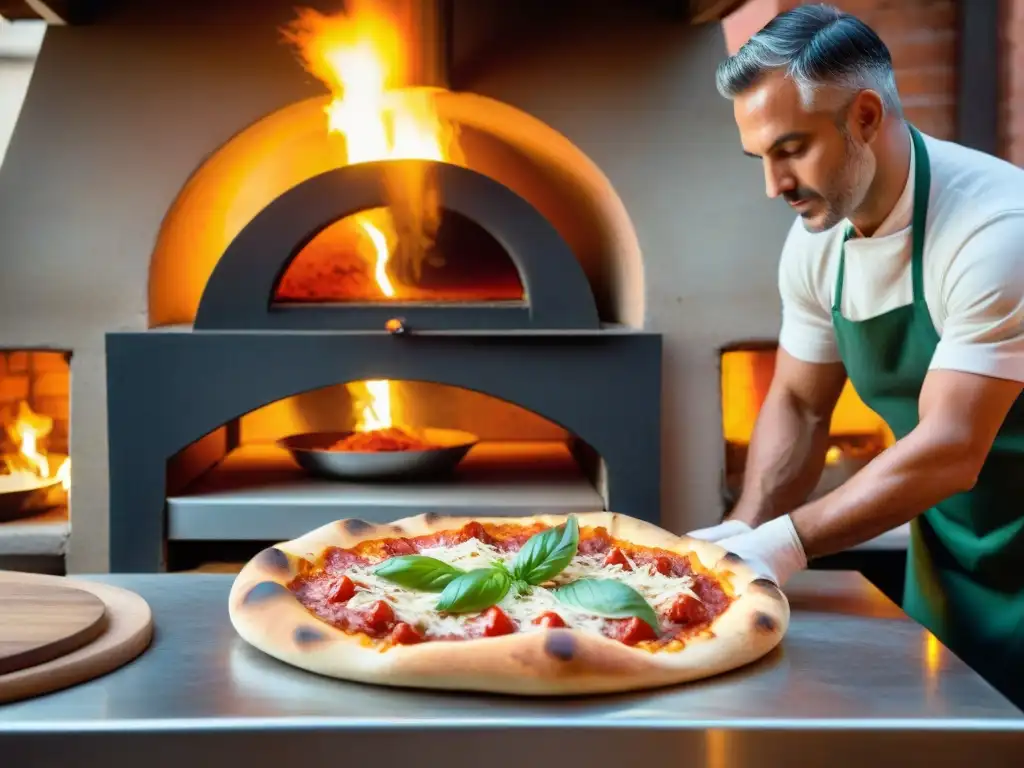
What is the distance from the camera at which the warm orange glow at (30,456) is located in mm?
2838

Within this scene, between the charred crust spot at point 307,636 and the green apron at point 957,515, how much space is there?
106 cm

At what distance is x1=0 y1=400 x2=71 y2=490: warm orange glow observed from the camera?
9.31 feet

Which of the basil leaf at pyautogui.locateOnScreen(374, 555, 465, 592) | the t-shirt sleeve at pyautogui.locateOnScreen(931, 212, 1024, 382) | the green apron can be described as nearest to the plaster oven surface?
the green apron

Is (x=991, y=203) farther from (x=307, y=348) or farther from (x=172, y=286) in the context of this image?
(x=172, y=286)

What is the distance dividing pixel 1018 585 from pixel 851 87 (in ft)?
2.66

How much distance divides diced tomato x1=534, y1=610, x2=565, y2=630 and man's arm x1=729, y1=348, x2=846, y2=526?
0.85 m

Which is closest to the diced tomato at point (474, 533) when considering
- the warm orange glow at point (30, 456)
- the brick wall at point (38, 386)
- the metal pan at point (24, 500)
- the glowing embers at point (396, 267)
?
the glowing embers at point (396, 267)

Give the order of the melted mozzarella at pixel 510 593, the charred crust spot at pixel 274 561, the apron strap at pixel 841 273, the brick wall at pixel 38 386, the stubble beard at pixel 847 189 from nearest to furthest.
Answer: the melted mozzarella at pixel 510 593 → the charred crust spot at pixel 274 561 → the stubble beard at pixel 847 189 → the apron strap at pixel 841 273 → the brick wall at pixel 38 386

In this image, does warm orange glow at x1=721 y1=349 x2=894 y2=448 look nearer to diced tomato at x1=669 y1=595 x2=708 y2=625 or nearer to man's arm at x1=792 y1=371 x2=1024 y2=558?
man's arm at x1=792 y1=371 x2=1024 y2=558

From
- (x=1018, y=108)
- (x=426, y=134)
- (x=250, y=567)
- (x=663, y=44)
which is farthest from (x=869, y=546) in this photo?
(x=250, y=567)

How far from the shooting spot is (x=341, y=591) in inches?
47.3

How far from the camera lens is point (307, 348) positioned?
2391 mm

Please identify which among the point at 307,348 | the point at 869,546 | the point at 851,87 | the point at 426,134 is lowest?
the point at 869,546

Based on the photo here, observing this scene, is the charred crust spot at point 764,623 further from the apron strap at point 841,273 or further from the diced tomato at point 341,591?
the apron strap at point 841,273
